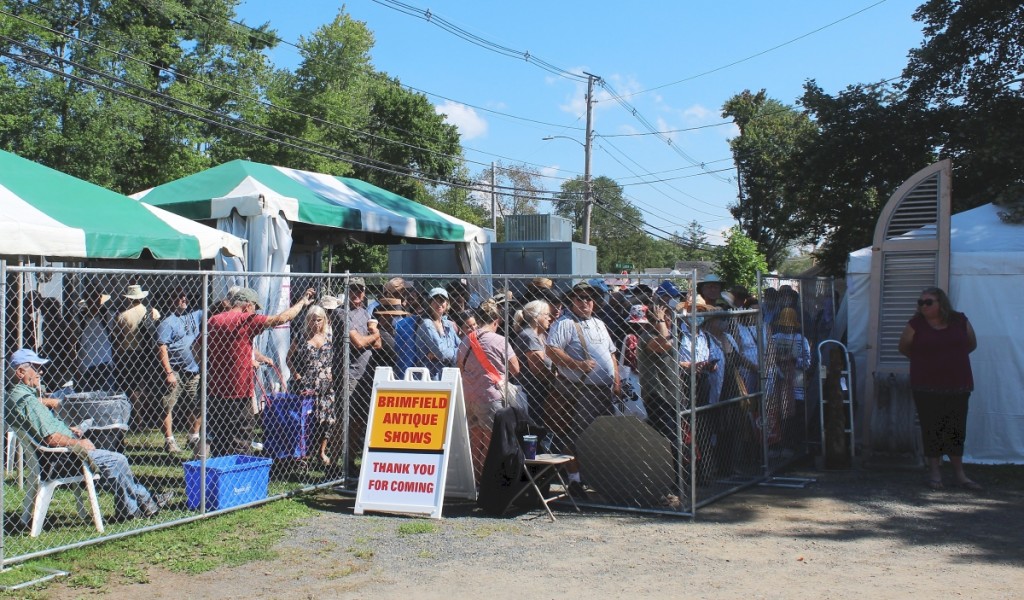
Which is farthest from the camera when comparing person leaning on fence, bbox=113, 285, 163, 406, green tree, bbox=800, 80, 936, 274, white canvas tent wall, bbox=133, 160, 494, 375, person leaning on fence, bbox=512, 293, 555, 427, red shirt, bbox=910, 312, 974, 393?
green tree, bbox=800, 80, 936, 274

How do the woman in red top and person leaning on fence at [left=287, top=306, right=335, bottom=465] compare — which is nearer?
the woman in red top

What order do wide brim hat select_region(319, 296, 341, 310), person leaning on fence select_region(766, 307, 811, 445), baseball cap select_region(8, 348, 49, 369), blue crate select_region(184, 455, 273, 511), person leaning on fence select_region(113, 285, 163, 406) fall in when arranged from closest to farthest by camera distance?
baseball cap select_region(8, 348, 49, 369), blue crate select_region(184, 455, 273, 511), wide brim hat select_region(319, 296, 341, 310), person leaning on fence select_region(766, 307, 811, 445), person leaning on fence select_region(113, 285, 163, 406)

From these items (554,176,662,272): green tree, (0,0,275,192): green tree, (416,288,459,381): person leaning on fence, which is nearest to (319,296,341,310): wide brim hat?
(416,288,459,381): person leaning on fence

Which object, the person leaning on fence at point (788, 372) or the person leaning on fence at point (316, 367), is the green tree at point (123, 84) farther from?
the person leaning on fence at point (788, 372)

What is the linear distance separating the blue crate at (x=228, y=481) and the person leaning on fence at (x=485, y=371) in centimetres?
179

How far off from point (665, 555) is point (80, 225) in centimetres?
640

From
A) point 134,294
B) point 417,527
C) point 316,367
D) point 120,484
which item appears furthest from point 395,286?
point 134,294

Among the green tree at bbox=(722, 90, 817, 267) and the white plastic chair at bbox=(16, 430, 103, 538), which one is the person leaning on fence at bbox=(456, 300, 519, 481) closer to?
the white plastic chair at bbox=(16, 430, 103, 538)

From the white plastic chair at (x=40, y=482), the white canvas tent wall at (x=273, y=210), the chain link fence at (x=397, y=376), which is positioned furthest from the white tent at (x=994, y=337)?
the white plastic chair at (x=40, y=482)

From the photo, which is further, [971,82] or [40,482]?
[971,82]

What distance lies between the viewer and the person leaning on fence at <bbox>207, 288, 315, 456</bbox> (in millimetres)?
7750

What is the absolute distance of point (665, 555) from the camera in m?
5.95

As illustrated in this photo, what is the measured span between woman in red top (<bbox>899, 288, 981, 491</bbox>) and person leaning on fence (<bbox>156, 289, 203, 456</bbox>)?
726 centimetres

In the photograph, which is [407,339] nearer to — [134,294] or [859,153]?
[134,294]
